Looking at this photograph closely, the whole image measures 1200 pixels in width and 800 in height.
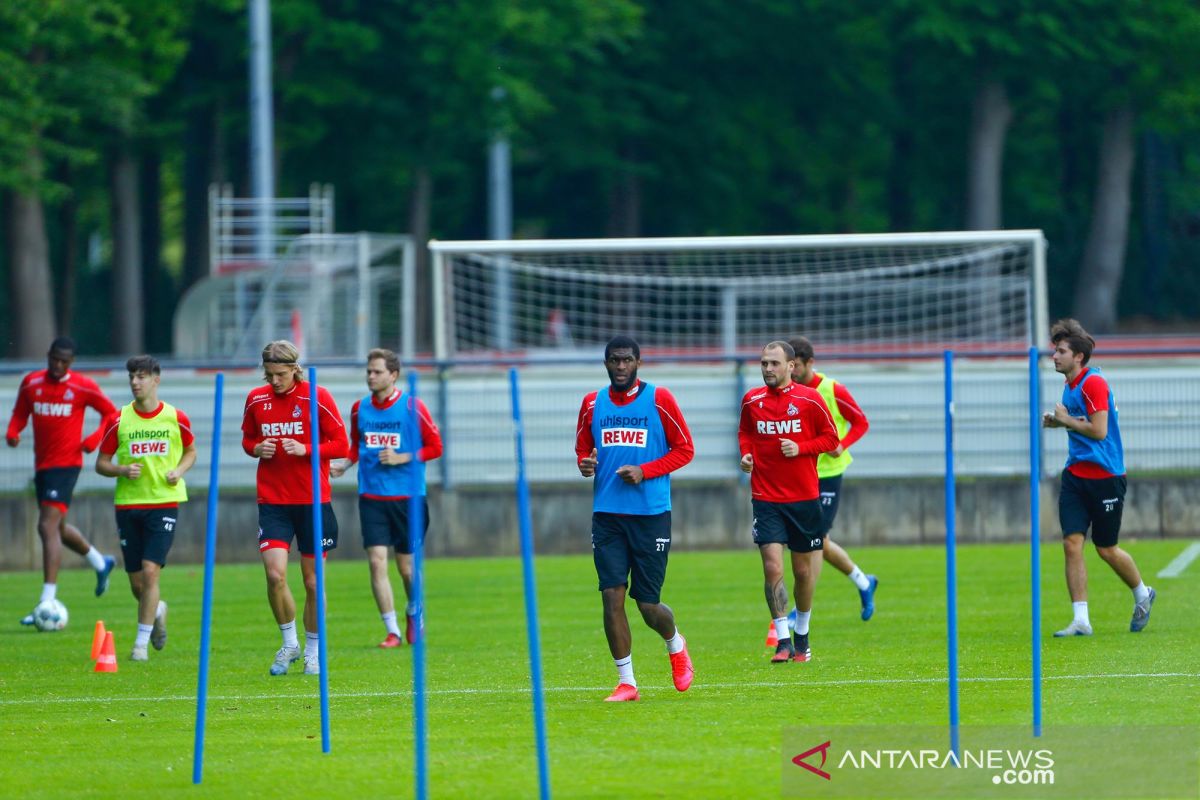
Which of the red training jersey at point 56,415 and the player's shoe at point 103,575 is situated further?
the player's shoe at point 103,575

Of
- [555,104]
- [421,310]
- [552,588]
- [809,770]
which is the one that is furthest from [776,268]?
[809,770]

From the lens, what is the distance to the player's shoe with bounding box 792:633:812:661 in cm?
1259

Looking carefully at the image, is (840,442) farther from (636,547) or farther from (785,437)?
(636,547)

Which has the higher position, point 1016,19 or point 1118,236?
point 1016,19

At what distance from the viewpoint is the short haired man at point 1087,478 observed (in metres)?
12.9

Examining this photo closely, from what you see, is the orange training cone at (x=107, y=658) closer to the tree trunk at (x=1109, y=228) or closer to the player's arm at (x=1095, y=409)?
the player's arm at (x=1095, y=409)

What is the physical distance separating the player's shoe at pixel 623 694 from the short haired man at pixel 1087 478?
376 cm

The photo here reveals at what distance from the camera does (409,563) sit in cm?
1419

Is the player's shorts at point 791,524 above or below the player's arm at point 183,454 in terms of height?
below

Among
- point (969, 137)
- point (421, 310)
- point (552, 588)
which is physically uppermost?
point (969, 137)

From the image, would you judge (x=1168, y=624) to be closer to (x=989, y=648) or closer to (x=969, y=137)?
(x=989, y=648)

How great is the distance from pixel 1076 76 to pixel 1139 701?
37160mm

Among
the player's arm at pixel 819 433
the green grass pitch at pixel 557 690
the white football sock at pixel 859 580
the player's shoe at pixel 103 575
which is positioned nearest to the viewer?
the green grass pitch at pixel 557 690

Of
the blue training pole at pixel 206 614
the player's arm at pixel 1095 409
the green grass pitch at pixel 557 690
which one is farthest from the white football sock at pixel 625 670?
the player's arm at pixel 1095 409
